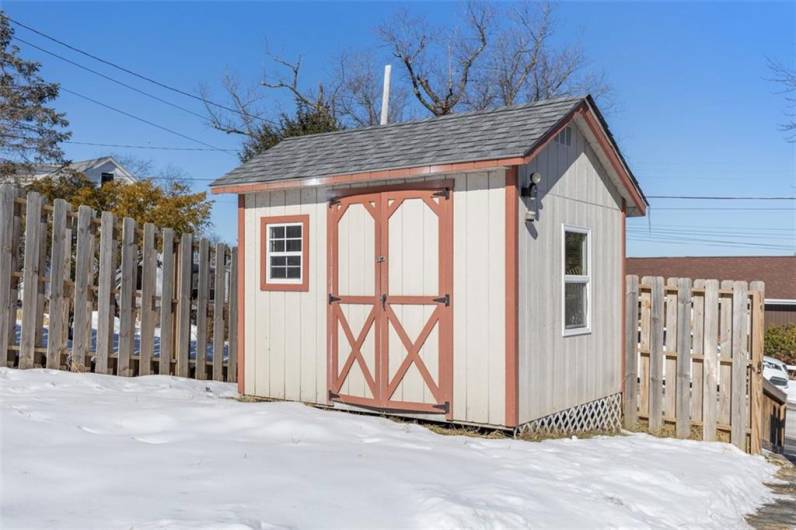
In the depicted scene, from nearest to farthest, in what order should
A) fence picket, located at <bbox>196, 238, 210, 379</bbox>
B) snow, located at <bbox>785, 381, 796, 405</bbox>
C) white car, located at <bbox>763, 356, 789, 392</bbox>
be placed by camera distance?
fence picket, located at <bbox>196, 238, 210, 379</bbox> < white car, located at <bbox>763, 356, 789, 392</bbox> < snow, located at <bbox>785, 381, 796, 405</bbox>

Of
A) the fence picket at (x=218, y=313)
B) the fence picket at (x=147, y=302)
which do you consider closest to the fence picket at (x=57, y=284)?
the fence picket at (x=147, y=302)

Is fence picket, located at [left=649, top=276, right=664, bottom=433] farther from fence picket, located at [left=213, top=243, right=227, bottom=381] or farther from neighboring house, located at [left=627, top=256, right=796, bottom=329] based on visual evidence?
neighboring house, located at [left=627, top=256, right=796, bottom=329]

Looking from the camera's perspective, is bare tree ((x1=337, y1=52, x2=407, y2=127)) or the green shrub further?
bare tree ((x1=337, y1=52, x2=407, y2=127))

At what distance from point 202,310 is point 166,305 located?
461 mm

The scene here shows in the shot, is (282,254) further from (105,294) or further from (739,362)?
(739,362)

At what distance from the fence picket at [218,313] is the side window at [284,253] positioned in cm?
102

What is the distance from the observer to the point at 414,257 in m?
6.78

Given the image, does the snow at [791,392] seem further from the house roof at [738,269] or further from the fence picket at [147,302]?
the fence picket at [147,302]

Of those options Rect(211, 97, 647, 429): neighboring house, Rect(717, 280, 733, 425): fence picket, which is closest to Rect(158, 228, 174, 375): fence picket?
Rect(211, 97, 647, 429): neighboring house

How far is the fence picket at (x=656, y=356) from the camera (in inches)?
313

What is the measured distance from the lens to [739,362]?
746 cm

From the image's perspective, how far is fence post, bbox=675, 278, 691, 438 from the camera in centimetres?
771

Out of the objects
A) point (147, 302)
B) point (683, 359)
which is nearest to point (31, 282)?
point (147, 302)

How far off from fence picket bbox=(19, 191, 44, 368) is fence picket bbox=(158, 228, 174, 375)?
1.35 m
